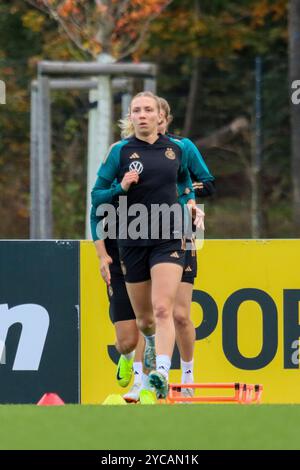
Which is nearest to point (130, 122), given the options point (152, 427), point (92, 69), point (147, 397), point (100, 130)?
point (147, 397)

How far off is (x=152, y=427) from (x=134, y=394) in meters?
3.29

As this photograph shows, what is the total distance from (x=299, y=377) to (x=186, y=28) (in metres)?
16.6

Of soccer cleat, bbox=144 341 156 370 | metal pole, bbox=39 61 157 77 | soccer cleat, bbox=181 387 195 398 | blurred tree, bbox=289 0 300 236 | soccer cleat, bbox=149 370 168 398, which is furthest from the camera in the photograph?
blurred tree, bbox=289 0 300 236

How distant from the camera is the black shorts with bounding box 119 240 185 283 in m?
9.28

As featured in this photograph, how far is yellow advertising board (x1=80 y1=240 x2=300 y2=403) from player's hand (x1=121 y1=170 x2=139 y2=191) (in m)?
1.91

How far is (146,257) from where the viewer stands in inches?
370

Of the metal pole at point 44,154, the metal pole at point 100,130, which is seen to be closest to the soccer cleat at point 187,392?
the metal pole at point 44,154

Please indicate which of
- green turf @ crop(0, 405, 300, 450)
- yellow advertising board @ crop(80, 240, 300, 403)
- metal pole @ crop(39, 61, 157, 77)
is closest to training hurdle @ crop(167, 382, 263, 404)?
yellow advertising board @ crop(80, 240, 300, 403)

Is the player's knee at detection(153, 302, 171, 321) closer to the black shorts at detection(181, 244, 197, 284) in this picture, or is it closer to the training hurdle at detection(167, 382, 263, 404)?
the black shorts at detection(181, 244, 197, 284)

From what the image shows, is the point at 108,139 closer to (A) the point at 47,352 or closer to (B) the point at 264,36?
(A) the point at 47,352

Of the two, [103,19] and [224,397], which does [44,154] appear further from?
[224,397]

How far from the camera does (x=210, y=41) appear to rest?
1059 inches
